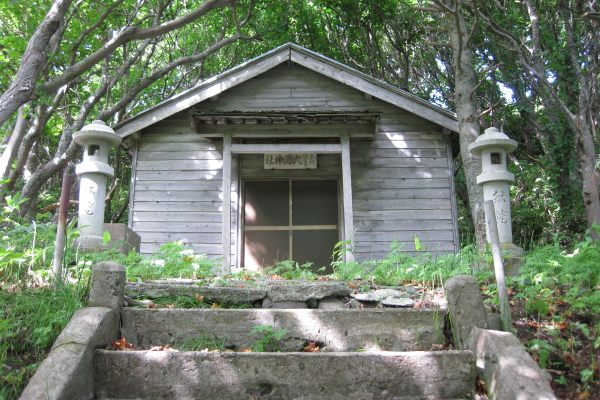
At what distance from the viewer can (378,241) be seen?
8562 millimetres

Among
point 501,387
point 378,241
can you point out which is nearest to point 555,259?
point 501,387

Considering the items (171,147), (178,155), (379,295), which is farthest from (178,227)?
(379,295)

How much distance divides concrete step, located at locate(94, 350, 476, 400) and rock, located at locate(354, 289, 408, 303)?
1095mm

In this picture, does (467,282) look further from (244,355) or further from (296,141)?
(296,141)

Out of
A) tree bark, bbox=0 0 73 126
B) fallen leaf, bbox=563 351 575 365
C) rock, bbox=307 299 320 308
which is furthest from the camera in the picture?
tree bark, bbox=0 0 73 126

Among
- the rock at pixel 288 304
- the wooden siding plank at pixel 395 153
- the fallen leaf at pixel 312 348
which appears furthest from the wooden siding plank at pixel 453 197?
the fallen leaf at pixel 312 348

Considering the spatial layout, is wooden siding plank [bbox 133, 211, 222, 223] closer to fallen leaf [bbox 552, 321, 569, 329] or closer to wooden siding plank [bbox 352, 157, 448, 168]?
wooden siding plank [bbox 352, 157, 448, 168]

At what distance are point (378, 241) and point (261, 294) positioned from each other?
4897 millimetres

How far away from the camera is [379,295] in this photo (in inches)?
163

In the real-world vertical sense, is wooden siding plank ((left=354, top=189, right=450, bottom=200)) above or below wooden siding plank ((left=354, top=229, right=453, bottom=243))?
above

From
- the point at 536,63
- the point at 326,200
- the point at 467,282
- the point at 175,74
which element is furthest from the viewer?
the point at 175,74

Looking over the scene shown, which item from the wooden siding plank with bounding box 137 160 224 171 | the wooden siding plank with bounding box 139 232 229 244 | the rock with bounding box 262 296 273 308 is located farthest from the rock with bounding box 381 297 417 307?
the wooden siding plank with bounding box 137 160 224 171

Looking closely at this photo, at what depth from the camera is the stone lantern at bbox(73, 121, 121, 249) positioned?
5.30 metres

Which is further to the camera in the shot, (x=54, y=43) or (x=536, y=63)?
(x=536, y=63)
